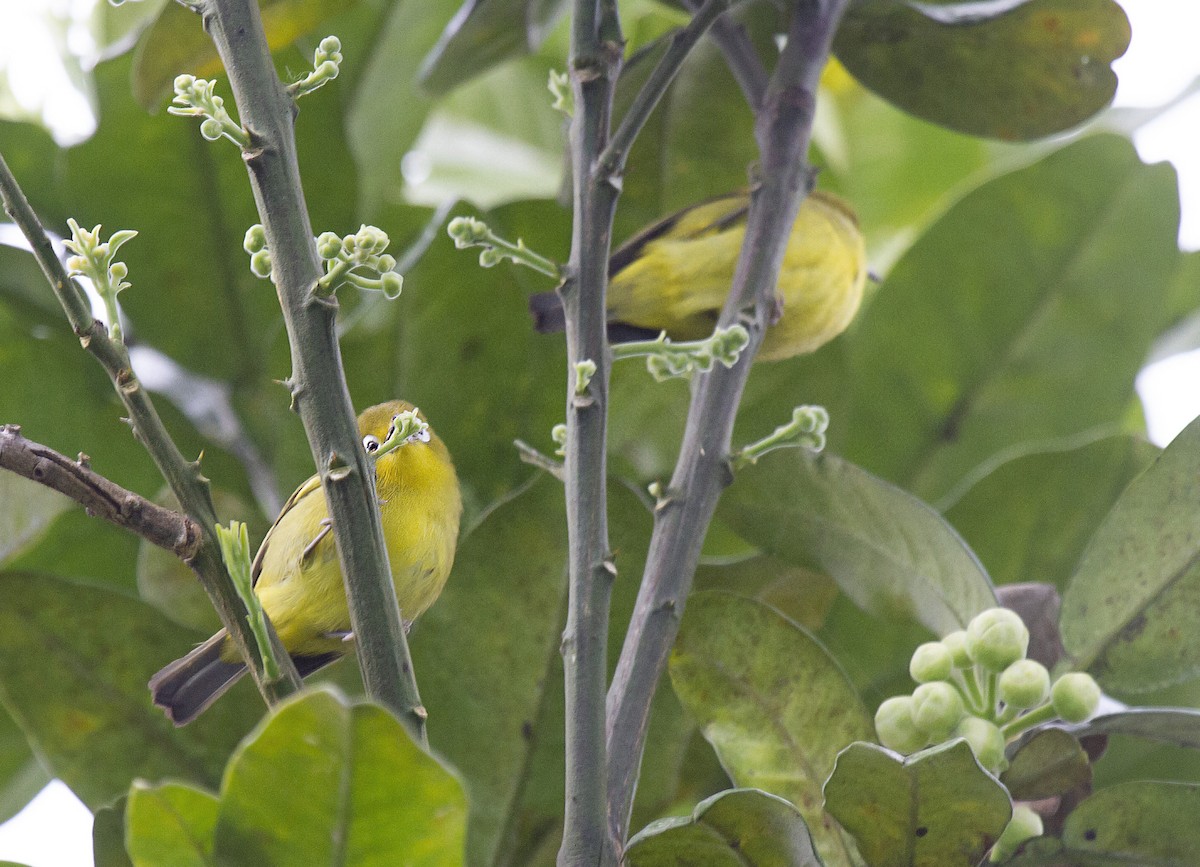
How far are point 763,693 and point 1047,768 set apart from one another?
17 cm

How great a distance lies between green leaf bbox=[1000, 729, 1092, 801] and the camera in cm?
73

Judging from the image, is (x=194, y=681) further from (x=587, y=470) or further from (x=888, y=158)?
(x=888, y=158)

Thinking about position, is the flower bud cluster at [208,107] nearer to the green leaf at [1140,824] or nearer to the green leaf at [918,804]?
the green leaf at [918,804]

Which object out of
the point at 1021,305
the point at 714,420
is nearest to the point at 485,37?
the point at 714,420

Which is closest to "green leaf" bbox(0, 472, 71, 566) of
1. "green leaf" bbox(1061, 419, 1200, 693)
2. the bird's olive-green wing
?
the bird's olive-green wing

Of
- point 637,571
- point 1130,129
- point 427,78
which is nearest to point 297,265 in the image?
point 637,571

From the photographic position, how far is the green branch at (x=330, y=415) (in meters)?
0.53

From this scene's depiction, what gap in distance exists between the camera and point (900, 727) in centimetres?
73

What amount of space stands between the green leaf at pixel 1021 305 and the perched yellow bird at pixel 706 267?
0.07 m

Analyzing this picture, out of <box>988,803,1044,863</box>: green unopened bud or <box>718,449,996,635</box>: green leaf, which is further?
<box>718,449,996,635</box>: green leaf

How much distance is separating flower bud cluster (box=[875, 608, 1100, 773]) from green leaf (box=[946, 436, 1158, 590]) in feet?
0.97

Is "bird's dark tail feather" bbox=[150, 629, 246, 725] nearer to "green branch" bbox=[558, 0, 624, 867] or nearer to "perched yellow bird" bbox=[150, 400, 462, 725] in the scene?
"perched yellow bird" bbox=[150, 400, 462, 725]

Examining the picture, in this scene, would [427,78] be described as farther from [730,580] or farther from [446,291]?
[730,580]

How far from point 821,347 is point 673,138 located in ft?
0.81
